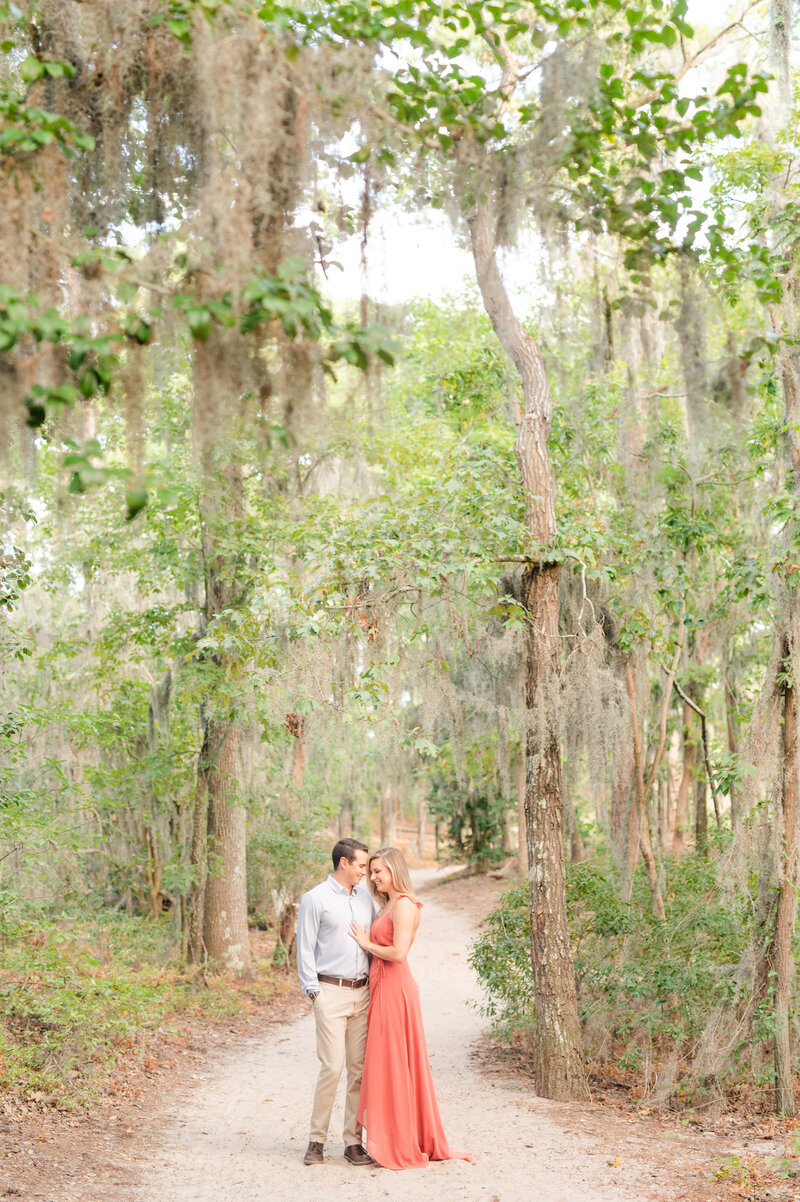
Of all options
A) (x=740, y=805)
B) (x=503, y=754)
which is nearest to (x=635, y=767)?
(x=503, y=754)

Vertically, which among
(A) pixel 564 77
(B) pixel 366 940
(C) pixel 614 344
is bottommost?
(B) pixel 366 940

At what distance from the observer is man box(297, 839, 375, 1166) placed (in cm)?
506

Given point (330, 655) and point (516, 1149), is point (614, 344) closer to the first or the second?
point (330, 655)

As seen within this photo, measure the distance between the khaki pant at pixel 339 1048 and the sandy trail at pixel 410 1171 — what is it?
0.22 meters

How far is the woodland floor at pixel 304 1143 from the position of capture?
15.7 feet

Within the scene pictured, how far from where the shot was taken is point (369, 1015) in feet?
16.9

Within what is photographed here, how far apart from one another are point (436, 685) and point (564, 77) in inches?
193

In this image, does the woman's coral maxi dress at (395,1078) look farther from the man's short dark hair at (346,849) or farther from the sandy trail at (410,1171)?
the man's short dark hair at (346,849)

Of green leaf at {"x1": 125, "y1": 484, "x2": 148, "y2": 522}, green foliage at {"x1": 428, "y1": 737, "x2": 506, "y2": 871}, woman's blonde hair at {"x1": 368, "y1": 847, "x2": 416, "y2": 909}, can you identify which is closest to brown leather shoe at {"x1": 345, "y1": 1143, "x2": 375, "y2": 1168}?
woman's blonde hair at {"x1": 368, "y1": 847, "x2": 416, "y2": 909}

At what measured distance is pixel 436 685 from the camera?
27.1 feet

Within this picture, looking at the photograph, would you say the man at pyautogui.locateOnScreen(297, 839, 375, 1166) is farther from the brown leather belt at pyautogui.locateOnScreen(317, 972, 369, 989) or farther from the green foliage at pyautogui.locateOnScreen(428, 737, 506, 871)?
the green foliage at pyautogui.locateOnScreen(428, 737, 506, 871)

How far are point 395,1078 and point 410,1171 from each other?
1.51 feet

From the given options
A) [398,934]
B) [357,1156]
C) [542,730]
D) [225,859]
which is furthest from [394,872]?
[225,859]

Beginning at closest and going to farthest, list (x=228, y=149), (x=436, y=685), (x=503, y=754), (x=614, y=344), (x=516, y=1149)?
(x=228, y=149)
(x=516, y=1149)
(x=436, y=685)
(x=503, y=754)
(x=614, y=344)
